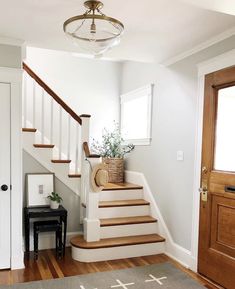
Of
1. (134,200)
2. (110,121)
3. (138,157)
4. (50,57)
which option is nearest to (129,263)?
(134,200)

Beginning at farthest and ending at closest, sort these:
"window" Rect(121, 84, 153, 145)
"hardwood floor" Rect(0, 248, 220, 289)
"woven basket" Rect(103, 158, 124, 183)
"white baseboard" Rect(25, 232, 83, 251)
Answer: "woven basket" Rect(103, 158, 124, 183) < "window" Rect(121, 84, 153, 145) < "white baseboard" Rect(25, 232, 83, 251) < "hardwood floor" Rect(0, 248, 220, 289)

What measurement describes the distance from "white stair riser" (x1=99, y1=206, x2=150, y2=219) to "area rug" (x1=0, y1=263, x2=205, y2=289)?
3.01ft

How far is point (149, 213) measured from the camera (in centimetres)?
423

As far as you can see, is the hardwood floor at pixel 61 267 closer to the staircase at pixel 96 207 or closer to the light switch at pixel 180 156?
the staircase at pixel 96 207

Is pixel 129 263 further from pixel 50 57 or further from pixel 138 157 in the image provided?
pixel 50 57

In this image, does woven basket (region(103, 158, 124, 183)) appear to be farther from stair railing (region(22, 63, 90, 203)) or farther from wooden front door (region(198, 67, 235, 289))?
wooden front door (region(198, 67, 235, 289))

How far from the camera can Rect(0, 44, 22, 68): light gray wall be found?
3.13 m

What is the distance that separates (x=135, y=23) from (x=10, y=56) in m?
1.47

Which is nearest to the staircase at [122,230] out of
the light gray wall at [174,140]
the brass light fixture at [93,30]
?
the light gray wall at [174,140]

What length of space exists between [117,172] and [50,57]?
2.31 meters

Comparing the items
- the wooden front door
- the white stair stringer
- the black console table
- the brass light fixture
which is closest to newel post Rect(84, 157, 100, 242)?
the black console table

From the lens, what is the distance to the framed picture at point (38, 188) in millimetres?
3730

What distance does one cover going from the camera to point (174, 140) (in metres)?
3.70

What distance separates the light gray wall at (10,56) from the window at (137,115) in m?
1.97
